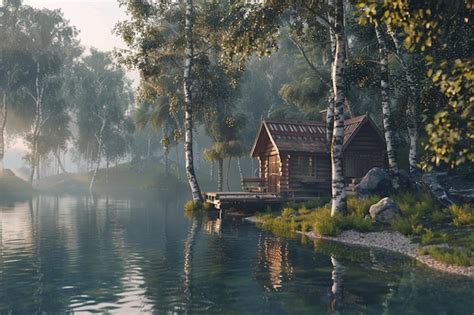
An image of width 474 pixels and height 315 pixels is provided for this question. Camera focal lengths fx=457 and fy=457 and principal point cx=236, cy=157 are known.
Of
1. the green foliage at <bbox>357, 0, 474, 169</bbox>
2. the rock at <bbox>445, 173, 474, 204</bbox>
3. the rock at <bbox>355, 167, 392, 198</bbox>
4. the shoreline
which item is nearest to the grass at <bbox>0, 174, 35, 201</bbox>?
the rock at <bbox>355, 167, 392, 198</bbox>

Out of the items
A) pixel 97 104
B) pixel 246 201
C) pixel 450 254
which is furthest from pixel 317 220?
pixel 97 104

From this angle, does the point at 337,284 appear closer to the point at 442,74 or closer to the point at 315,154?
the point at 442,74

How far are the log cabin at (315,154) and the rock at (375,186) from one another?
5.22 meters

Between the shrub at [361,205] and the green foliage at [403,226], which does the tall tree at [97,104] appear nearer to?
the shrub at [361,205]

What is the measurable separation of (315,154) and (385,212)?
36.0 ft

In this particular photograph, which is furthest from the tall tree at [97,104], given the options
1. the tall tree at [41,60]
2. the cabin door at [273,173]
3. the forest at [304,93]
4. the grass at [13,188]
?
the cabin door at [273,173]

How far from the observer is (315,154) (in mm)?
31578

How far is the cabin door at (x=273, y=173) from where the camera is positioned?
3453 cm

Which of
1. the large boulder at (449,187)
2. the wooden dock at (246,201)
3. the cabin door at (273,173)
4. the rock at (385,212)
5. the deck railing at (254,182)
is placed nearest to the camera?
the rock at (385,212)

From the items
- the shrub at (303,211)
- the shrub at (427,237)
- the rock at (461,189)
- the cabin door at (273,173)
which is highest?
the cabin door at (273,173)

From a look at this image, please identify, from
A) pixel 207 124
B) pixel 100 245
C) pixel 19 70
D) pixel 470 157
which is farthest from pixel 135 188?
pixel 470 157

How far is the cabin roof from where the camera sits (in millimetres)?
31250

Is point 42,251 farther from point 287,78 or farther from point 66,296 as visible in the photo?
point 287,78

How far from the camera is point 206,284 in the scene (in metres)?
11.7
